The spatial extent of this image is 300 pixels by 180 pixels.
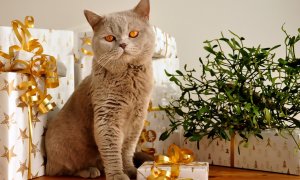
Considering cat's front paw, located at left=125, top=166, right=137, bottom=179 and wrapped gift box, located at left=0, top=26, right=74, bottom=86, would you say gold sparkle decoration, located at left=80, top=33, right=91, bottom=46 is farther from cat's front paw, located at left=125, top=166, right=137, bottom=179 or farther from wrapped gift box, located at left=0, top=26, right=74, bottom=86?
cat's front paw, located at left=125, top=166, right=137, bottom=179

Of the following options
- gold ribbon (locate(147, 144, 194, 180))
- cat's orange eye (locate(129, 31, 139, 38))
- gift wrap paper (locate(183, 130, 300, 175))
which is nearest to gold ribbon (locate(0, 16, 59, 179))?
cat's orange eye (locate(129, 31, 139, 38))

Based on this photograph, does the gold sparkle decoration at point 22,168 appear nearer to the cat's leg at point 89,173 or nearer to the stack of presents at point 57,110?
the stack of presents at point 57,110

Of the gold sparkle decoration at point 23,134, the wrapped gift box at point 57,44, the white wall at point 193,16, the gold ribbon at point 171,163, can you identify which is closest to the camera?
the gold ribbon at point 171,163

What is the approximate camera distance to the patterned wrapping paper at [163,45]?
1.30m

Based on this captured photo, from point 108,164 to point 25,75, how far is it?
33 centimetres

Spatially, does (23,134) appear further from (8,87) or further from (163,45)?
(163,45)

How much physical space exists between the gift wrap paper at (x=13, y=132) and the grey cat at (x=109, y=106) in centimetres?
8

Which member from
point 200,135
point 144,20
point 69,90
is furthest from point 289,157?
point 69,90

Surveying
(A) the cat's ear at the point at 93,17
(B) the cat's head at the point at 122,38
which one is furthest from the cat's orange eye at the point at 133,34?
(A) the cat's ear at the point at 93,17

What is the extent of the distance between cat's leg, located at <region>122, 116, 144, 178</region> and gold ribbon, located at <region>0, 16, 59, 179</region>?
24 cm

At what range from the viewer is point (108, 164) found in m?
1.02

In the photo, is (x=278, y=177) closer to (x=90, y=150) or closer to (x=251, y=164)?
(x=251, y=164)

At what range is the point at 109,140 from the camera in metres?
1.04

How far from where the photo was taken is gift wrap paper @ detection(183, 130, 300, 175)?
1147 mm
